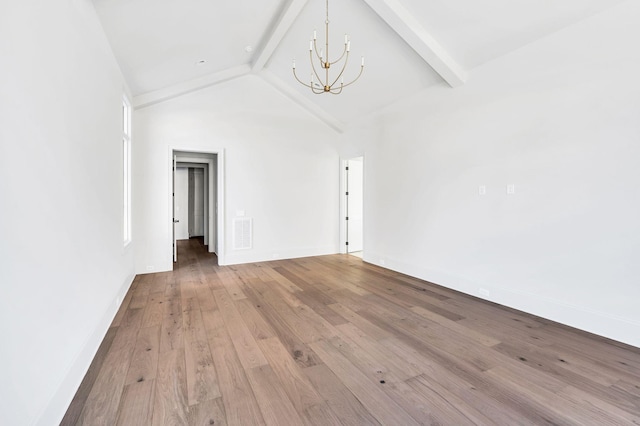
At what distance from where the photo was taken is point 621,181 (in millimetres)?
2805

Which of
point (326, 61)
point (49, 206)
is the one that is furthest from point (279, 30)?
point (49, 206)

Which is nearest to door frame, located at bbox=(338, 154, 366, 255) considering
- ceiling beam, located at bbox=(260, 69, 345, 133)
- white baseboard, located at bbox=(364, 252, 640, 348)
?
ceiling beam, located at bbox=(260, 69, 345, 133)

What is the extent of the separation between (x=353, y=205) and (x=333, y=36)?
3.82 m

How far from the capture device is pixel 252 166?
Answer: 6.16 metres

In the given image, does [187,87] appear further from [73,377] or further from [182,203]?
[182,203]

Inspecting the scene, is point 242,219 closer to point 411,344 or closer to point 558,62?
point 411,344

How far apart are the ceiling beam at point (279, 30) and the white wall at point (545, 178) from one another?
7.50 feet

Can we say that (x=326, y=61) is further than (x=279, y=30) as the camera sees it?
No

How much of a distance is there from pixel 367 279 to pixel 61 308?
392 cm

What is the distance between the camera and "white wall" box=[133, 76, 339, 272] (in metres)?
5.35

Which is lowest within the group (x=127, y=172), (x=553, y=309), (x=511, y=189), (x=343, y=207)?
(x=553, y=309)

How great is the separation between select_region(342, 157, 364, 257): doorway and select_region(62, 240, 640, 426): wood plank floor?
3298 millimetres

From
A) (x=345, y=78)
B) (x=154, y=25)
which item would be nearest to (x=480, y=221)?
(x=345, y=78)

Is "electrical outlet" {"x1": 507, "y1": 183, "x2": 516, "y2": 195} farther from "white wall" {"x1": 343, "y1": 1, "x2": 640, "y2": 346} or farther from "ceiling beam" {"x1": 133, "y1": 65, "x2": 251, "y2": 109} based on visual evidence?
"ceiling beam" {"x1": 133, "y1": 65, "x2": 251, "y2": 109}
